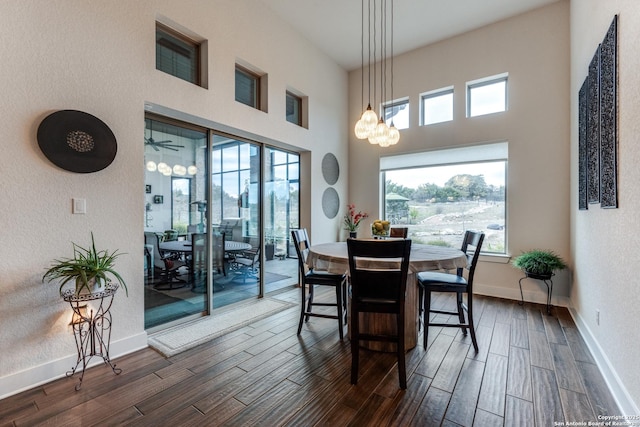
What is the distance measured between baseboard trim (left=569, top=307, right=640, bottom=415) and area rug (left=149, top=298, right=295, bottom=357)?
9.55 ft

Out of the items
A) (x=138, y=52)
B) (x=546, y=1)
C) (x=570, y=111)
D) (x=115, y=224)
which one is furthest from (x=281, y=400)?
(x=546, y=1)

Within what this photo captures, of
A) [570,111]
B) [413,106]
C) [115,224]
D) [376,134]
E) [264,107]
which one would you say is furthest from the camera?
[413,106]

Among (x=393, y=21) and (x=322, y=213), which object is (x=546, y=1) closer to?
(x=393, y=21)

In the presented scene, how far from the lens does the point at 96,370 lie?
→ 2.20 m

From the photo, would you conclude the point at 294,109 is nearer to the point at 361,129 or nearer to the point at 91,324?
the point at 361,129

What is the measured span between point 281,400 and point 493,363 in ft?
5.53

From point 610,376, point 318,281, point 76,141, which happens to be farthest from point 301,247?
point 610,376

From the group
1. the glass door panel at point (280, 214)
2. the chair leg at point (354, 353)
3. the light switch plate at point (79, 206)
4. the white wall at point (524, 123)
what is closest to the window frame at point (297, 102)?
the glass door panel at point (280, 214)

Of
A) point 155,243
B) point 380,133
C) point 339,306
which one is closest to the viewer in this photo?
point 339,306

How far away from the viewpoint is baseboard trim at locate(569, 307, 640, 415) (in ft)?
5.38

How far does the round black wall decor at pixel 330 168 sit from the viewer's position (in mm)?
4938

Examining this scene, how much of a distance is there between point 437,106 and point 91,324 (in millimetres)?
5204

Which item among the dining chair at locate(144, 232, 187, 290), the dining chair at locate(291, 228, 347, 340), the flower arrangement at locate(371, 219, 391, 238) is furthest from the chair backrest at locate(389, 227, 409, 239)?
the dining chair at locate(144, 232, 187, 290)

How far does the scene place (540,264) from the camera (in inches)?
136
